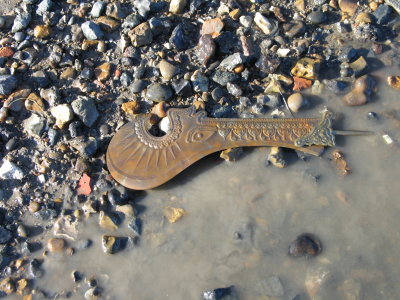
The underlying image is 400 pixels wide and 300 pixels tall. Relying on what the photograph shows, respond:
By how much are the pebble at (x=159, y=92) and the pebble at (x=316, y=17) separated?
5.49 ft

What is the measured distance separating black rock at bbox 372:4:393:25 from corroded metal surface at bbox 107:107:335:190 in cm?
130

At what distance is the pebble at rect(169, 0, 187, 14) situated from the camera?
4.27 meters

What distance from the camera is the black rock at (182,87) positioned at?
3.86m

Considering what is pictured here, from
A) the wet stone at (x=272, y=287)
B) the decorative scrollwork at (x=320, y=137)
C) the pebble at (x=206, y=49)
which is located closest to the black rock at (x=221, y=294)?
the wet stone at (x=272, y=287)

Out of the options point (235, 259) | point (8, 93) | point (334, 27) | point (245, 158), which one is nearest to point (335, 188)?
point (245, 158)

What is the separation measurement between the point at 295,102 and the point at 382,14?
4.68ft

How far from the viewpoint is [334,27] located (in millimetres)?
4242

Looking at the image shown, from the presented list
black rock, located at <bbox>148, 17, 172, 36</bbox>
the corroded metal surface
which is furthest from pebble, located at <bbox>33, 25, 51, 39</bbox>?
the corroded metal surface

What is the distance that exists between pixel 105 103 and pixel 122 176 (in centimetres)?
82

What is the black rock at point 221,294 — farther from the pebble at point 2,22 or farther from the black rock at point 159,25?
the pebble at point 2,22

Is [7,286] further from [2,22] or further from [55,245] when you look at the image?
[2,22]

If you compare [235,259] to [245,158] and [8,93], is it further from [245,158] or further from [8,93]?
[8,93]

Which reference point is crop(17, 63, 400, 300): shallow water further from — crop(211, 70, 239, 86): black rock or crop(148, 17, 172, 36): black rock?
crop(148, 17, 172, 36): black rock

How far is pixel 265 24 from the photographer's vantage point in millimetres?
4156
